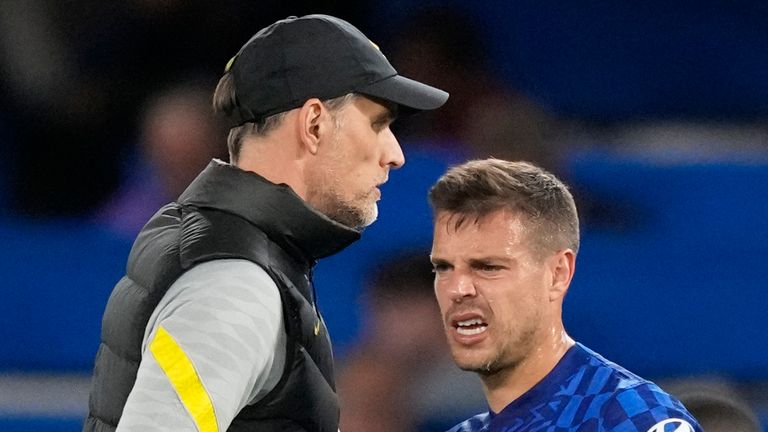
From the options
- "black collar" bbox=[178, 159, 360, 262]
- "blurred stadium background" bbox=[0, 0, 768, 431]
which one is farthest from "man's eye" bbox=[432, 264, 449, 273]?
"blurred stadium background" bbox=[0, 0, 768, 431]

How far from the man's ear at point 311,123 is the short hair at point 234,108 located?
0.02 m

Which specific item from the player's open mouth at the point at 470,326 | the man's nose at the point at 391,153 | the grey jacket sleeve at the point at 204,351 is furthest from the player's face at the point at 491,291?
the grey jacket sleeve at the point at 204,351

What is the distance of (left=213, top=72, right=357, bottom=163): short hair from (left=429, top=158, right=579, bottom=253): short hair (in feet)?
0.95

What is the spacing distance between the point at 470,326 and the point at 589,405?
25 centimetres

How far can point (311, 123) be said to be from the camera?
5.37ft

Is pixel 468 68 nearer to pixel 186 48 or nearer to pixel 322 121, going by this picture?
pixel 186 48

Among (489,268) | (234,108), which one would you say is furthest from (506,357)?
(234,108)

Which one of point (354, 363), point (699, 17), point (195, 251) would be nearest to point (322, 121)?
point (195, 251)

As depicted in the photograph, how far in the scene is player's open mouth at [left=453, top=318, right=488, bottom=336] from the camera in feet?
5.84

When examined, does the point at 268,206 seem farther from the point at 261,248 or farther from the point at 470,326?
the point at 470,326

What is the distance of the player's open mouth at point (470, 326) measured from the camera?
5.84ft

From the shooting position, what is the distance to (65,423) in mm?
3264

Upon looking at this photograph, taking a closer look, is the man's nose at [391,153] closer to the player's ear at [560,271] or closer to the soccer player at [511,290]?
the soccer player at [511,290]

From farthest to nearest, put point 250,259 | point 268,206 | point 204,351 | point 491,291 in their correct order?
point 491,291
point 268,206
point 250,259
point 204,351
